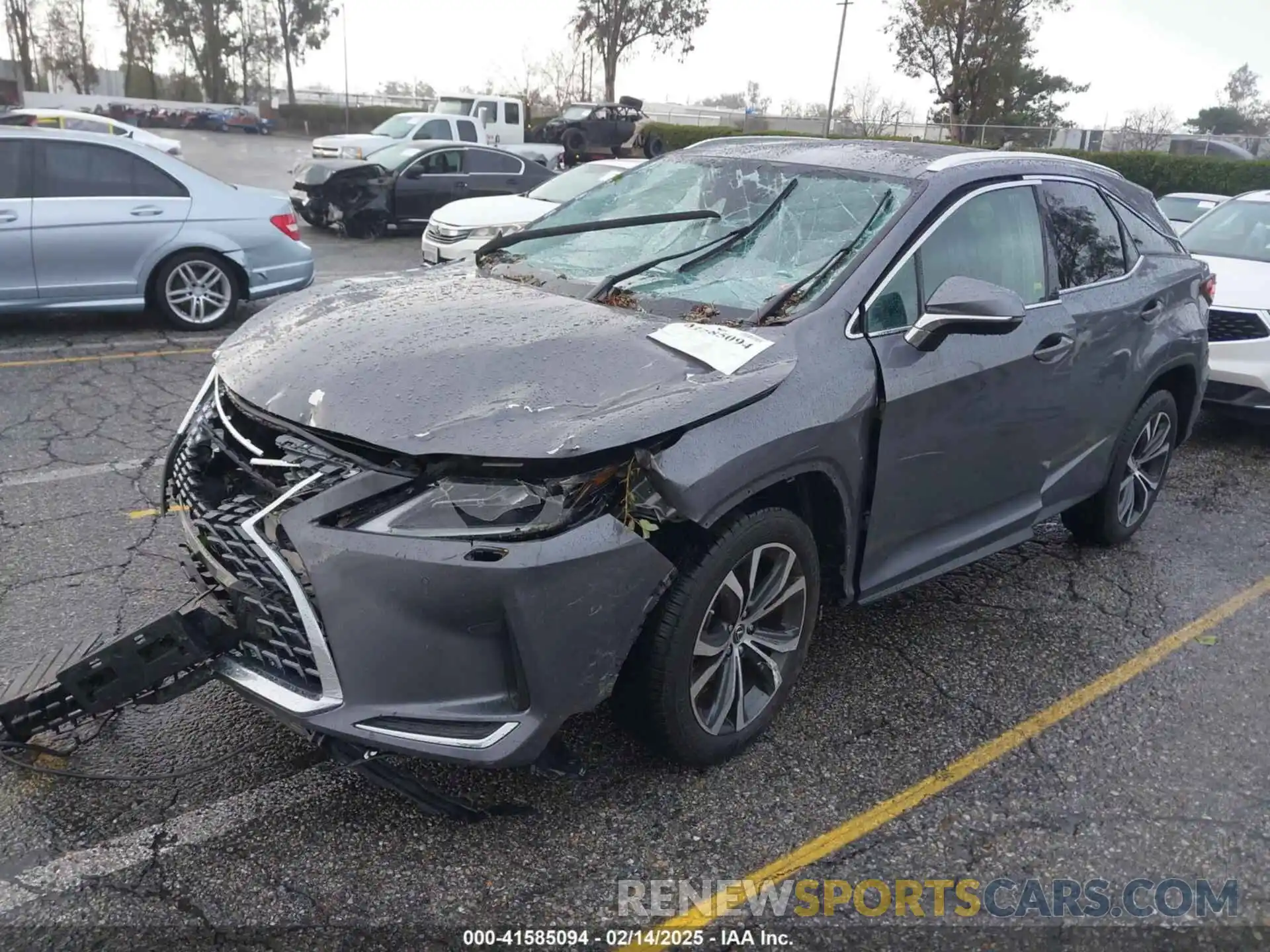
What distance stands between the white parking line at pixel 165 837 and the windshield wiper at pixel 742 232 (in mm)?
2078

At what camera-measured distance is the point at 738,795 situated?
2.99 meters

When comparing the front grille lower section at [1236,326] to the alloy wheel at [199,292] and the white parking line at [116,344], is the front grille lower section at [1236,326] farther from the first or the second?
the alloy wheel at [199,292]

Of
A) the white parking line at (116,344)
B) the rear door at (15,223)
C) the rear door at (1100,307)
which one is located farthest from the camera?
the white parking line at (116,344)

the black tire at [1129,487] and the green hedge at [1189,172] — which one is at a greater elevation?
the green hedge at [1189,172]

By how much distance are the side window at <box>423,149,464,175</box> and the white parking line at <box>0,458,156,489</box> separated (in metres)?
10.6

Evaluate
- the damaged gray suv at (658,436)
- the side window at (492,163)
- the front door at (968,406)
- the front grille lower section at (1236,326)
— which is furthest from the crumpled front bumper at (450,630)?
the side window at (492,163)

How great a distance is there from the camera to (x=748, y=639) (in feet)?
10.0

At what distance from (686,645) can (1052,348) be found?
2070mm

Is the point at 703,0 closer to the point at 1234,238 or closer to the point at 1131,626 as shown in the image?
the point at 1234,238

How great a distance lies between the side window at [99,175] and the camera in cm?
757

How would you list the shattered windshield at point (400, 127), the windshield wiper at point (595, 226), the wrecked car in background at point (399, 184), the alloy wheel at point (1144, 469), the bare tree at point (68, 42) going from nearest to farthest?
the windshield wiper at point (595, 226) < the alloy wheel at point (1144, 469) < the wrecked car in background at point (399, 184) < the shattered windshield at point (400, 127) < the bare tree at point (68, 42)

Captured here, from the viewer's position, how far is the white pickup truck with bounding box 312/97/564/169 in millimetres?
18531

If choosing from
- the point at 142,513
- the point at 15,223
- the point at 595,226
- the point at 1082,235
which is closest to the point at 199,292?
the point at 15,223

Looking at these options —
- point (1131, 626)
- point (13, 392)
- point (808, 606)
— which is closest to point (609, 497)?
point (808, 606)
